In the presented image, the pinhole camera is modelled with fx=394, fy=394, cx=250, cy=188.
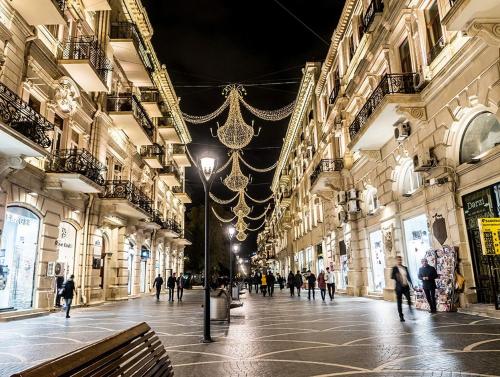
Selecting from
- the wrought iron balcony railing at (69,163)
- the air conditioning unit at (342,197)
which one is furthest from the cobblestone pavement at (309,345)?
the air conditioning unit at (342,197)

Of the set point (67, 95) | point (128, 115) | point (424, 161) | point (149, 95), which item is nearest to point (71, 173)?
point (67, 95)

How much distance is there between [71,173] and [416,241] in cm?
1498

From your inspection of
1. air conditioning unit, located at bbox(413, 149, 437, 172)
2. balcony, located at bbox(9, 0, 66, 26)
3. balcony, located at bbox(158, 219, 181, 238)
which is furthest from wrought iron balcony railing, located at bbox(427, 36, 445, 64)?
balcony, located at bbox(158, 219, 181, 238)

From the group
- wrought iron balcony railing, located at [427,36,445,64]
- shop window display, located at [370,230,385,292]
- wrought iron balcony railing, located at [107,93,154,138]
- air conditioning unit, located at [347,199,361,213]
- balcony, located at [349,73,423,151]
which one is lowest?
shop window display, located at [370,230,385,292]

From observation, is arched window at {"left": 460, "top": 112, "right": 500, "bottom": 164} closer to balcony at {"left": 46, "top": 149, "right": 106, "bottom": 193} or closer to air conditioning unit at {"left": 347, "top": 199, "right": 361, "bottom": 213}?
air conditioning unit at {"left": 347, "top": 199, "right": 361, "bottom": 213}

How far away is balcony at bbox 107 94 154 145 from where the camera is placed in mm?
23984

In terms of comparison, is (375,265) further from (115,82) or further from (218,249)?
(218,249)

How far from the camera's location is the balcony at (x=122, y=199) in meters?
22.4

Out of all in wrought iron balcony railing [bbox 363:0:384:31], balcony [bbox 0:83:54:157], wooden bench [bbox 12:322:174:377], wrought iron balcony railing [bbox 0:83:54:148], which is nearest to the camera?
wooden bench [bbox 12:322:174:377]

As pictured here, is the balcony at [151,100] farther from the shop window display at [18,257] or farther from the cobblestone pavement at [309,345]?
the cobblestone pavement at [309,345]

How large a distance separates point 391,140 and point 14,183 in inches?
633

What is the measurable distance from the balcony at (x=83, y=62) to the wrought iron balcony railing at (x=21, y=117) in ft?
13.0

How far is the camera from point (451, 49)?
13.1 meters

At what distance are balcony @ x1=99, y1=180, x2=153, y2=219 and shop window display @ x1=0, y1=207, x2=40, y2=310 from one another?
5891mm
